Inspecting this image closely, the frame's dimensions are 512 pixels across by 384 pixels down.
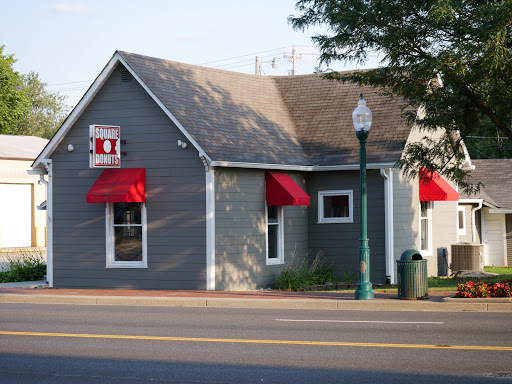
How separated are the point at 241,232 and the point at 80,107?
5896 mm

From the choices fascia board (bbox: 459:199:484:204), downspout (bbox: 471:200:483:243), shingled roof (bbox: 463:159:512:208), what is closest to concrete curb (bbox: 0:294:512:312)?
fascia board (bbox: 459:199:484:204)

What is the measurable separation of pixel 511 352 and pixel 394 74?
36.3 feet

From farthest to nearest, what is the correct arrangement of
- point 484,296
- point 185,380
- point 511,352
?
point 484,296 < point 511,352 < point 185,380

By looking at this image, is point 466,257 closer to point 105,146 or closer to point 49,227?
point 105,146

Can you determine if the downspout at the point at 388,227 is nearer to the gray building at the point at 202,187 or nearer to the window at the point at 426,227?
the gray building at the point at 202,187

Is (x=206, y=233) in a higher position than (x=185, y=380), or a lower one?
higher

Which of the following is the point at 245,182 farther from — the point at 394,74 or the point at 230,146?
the point at 394,74

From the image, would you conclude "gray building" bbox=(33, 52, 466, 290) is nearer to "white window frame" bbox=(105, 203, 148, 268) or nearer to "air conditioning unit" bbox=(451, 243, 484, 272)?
"white window frame" bbox=(105, 203, 148, 268)

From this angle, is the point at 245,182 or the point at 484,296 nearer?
the point at 484,296

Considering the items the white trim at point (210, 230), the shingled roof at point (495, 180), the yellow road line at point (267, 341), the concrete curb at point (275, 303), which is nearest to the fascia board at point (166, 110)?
the white trim at point (210, 230)

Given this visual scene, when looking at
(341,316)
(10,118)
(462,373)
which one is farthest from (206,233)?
(10,118)

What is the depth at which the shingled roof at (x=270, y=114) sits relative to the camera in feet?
74.4

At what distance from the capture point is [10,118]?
6725 centimetres

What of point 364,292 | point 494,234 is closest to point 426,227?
point 364,292
